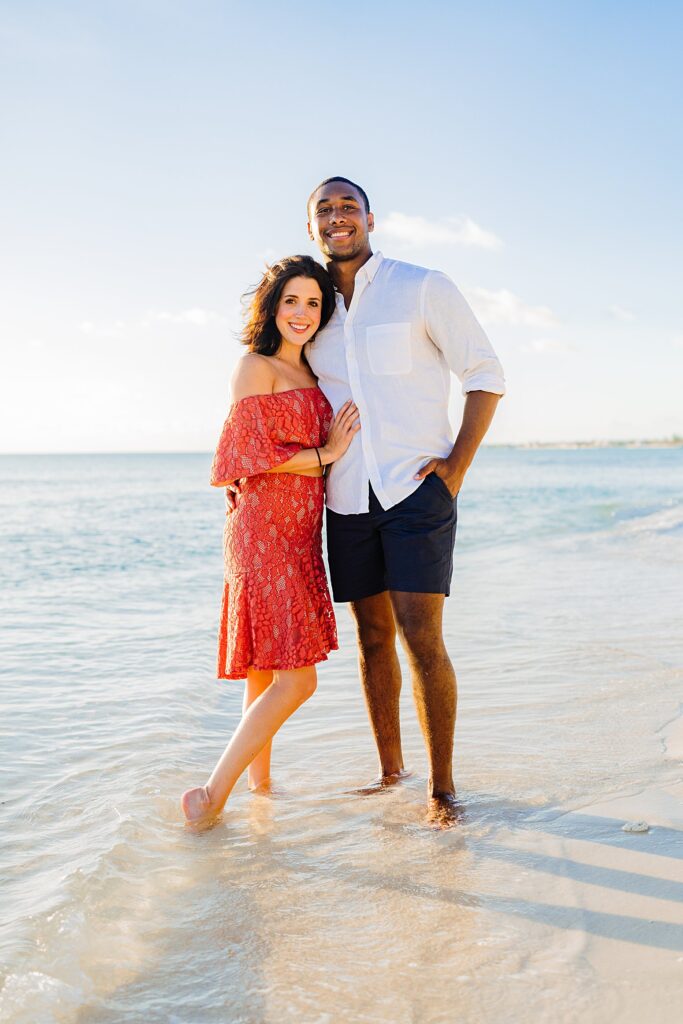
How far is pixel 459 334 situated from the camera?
3.34 meters

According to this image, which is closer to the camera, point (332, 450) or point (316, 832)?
point (316, 832)

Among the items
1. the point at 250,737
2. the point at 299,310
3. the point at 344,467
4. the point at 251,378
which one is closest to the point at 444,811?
the point at 250,737

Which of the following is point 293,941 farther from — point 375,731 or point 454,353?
point 454,353

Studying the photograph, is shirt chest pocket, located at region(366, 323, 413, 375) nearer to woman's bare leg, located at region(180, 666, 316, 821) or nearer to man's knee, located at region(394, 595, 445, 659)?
man's knee, located at region(394, 595, 445, 659)

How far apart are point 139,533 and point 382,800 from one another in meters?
14.8

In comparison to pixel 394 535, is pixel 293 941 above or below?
below

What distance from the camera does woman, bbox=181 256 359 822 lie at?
3338mm

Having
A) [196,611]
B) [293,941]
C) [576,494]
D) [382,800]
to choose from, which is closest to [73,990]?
[293,941]

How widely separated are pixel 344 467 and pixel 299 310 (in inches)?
24.0

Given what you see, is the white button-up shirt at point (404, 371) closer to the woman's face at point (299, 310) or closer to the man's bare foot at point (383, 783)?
the woman's face at point (299, 310)

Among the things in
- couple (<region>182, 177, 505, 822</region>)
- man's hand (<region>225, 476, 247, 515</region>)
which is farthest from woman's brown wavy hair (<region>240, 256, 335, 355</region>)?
man's hand (<region>225, 476, 247, 515</region>)

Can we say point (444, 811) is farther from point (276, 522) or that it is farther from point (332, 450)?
point (332, 450)

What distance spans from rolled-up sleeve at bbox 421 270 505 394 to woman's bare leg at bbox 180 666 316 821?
A: 125cm

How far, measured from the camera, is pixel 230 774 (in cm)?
333
